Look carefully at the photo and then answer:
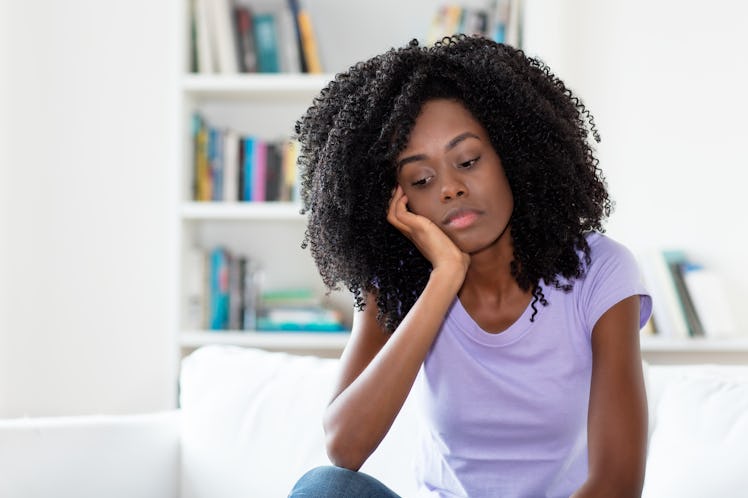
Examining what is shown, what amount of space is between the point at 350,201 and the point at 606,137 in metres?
1.57

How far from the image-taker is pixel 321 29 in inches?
112

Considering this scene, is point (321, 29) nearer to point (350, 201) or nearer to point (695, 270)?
point (695, 270)

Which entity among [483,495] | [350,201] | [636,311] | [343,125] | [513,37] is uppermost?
[513,37]

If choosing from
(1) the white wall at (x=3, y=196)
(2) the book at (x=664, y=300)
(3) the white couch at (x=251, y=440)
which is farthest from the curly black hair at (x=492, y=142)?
(1) the white wall at (x=3, y=196)

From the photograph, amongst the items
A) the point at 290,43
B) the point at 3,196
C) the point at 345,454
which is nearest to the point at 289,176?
the point at 290,43

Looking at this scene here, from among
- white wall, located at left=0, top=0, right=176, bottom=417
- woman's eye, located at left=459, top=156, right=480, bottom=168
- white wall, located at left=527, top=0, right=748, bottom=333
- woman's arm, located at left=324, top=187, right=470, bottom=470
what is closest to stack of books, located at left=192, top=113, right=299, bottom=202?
white wall, located at left=0, top=0, right=176, bottom=417

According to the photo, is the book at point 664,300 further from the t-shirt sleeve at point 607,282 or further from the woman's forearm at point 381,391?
the woman's forearm at point 381,391

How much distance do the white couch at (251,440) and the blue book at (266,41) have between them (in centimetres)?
112

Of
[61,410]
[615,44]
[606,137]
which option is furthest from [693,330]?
[61,410]

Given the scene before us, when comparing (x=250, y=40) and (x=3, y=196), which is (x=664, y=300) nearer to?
(x=250, y=40)

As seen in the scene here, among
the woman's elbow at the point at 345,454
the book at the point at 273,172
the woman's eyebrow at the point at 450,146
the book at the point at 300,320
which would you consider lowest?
the woman's elbow at the point at 345,454

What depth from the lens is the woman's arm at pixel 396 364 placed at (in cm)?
129

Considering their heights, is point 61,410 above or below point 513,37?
below

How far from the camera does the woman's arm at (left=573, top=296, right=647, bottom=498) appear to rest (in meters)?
1.22
